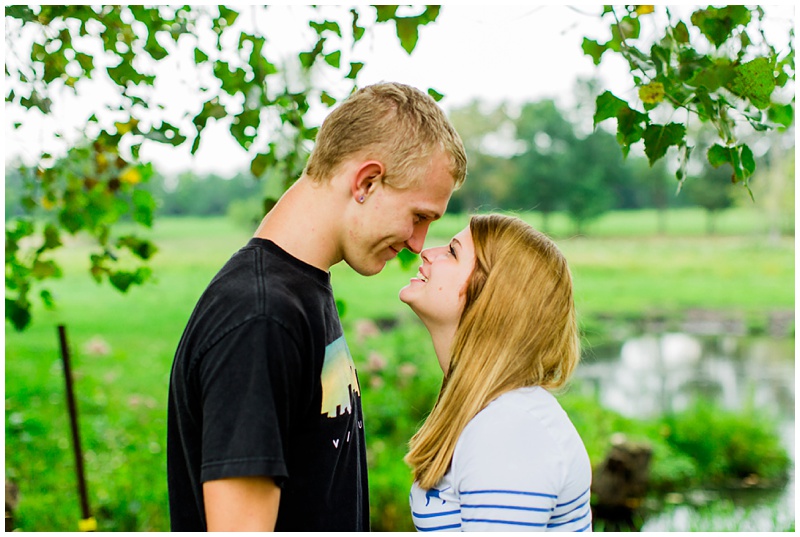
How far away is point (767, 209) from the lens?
50.2 feet

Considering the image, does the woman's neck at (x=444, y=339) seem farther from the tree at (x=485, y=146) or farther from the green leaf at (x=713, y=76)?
the tree at (x=485, y=146)

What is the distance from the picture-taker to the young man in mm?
1083

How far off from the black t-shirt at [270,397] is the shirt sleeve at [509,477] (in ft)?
0.77

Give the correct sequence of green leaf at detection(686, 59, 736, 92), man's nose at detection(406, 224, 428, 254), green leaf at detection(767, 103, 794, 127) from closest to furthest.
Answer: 1. man's nose at detection(406, 224, 428, 254)
2. green leaf at detection(686, 59, 736, 92)
3. green leaf at detection(767, 103, 794, 127)

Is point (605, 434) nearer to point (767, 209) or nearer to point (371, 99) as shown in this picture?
point (371, 99)

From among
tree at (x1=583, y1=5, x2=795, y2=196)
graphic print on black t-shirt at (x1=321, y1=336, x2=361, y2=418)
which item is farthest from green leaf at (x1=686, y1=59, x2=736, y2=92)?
graphic print on black t-shirt at (x1=321, y1=336, x2=361, y2=418)

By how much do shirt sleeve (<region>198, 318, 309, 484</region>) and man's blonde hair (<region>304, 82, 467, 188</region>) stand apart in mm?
382

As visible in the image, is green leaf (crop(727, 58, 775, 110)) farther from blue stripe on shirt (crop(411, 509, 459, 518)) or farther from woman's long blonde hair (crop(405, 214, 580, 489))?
blue stripe on shirt (crop(411, 509, 459, 518))

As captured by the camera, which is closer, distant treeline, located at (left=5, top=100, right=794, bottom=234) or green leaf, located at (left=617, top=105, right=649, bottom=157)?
green leaf, located at (left=617, top=105, right=649, bottom=157)

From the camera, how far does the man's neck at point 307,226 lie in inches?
51.1

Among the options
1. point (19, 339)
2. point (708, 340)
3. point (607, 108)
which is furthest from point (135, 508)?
point (708, 340)

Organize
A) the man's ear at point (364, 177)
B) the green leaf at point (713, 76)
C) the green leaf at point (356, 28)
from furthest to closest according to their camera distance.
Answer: the green leaf at point (356, 28) < the green leaf at point (713, 76) < the man's ear at point (364, 177)

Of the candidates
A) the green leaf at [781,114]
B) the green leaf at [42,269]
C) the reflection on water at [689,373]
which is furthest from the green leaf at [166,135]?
the reflection on water at [689,373]

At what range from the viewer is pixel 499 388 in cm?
138
